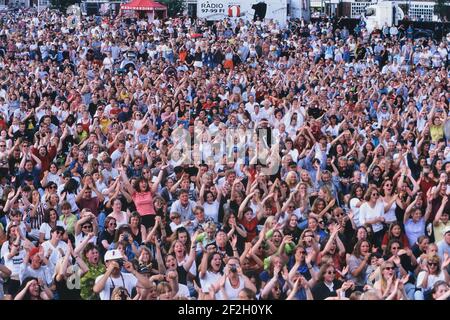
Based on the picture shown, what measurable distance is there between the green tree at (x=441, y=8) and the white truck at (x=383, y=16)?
7010mm

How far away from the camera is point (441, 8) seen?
42.9 meters

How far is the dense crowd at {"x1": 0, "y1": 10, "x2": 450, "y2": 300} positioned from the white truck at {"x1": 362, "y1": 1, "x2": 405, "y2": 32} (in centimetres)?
1179

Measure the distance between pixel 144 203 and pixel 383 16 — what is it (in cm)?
2428

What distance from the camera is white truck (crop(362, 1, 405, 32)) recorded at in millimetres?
33031

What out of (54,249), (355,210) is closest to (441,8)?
(355,210)

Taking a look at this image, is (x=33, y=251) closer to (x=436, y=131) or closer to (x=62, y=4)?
(x=436, y=131)

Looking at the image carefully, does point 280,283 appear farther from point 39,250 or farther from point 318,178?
point 318,178

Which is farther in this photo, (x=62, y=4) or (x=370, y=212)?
(x=62, y=4)

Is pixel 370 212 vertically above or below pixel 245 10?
below

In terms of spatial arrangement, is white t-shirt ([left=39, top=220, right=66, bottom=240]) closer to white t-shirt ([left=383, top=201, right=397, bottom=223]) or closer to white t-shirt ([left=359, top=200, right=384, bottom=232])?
white t-shirt ([left=359, top=200, right=384, bottom=232])

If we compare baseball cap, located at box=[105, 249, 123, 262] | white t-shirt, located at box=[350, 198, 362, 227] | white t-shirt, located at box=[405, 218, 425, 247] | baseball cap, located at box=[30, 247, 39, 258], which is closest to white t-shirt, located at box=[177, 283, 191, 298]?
baseball cap, located at box=[105, 249, 123, 262]

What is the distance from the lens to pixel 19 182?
39.6ft

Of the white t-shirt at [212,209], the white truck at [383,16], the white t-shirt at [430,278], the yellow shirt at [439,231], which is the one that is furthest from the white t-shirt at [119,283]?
the white truck at [383,16]

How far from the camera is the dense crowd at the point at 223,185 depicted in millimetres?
9102
